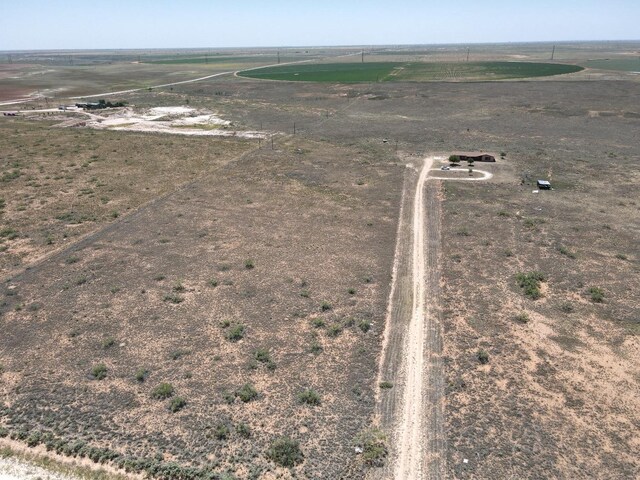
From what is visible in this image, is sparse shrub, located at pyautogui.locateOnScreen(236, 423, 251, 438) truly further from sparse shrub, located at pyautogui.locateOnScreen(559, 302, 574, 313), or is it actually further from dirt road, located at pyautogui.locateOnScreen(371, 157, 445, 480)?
sparse shrub, located at pyautogui.locateOnScreen(559, 302, 574, 313)

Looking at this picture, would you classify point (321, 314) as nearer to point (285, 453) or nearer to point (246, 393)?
point (246, 393)

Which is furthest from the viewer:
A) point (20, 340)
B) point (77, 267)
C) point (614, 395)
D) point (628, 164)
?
→ point (628, 164)

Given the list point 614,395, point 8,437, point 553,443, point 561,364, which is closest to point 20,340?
point 8,437

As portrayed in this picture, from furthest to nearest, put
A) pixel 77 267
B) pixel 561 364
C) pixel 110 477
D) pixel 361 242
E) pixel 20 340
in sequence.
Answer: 1. pixel 361 242
2. pixel 77 267
3. pixel 20 340
4. pixel 561 364
5. pixel 110 477

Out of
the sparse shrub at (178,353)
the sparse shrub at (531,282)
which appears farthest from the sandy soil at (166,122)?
the sparse shrub at (178,353)

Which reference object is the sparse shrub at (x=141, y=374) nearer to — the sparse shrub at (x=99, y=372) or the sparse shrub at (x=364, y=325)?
the sparse shrub at (x=99, y=372)

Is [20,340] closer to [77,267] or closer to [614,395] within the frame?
[77,267]
